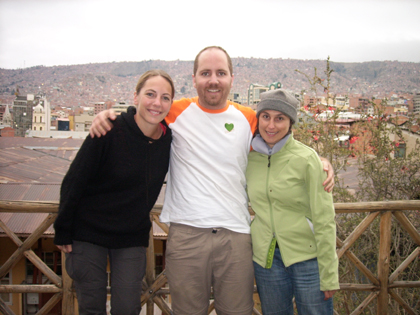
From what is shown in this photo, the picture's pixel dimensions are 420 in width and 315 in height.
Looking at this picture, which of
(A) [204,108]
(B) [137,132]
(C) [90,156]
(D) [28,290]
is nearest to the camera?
(C) [90,156]

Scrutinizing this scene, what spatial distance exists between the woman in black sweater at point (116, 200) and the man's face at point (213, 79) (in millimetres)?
193

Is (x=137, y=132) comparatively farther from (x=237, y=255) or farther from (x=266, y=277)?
(x=266, y=277)

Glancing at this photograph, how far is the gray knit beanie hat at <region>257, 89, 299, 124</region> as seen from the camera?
179 centimetres

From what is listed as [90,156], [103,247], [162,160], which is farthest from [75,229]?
[162,160]

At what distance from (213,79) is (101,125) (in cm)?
68

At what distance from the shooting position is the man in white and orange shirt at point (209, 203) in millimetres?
1772

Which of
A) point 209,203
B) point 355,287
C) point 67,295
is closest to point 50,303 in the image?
point 67,295

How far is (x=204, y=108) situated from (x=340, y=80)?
113513 millimetres

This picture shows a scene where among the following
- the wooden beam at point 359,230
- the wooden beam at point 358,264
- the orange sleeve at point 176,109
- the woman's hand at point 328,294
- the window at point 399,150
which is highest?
the orange sleeve at point 176,109

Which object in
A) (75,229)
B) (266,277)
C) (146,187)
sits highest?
(146,187)

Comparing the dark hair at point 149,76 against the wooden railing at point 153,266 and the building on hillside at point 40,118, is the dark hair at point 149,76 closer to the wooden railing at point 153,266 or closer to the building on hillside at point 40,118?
the wooden railing at point 153,266

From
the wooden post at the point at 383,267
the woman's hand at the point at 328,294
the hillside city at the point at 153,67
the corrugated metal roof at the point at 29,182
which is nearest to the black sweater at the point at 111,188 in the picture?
the woman's hand at the point at 328,294

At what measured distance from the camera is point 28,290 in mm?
2229

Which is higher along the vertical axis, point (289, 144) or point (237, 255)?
point (289, 144)
